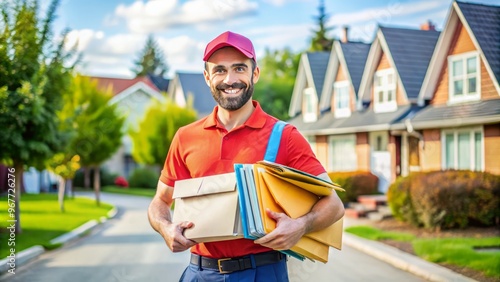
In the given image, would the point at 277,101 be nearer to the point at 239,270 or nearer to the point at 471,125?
the point at 471,125

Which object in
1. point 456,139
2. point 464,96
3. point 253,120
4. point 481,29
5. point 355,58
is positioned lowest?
point 456,139

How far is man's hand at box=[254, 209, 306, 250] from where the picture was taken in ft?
9.21

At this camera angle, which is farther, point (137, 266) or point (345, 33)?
point (345, 33)

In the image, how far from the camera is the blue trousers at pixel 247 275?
320 cm

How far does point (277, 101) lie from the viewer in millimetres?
42156

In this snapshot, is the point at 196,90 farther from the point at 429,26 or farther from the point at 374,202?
the point at 374,202

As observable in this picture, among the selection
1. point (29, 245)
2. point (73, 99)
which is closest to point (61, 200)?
point (73, 99)

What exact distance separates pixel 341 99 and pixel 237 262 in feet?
72.9

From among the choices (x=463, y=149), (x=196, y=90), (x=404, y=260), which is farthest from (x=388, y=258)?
(x=196, y=90)

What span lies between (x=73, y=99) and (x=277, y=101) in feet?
65.2

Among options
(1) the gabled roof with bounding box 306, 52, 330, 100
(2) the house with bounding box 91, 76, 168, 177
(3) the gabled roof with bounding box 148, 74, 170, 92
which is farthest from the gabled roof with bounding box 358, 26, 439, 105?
(3) the gabled roof with bounding box 148, 74, 170, 92

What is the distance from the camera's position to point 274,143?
315cm

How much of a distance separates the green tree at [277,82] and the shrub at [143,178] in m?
7.73

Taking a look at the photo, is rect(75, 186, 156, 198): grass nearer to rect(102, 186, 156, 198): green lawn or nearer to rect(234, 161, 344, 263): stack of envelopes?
rect(102, 186, 156, 198): green lawn
